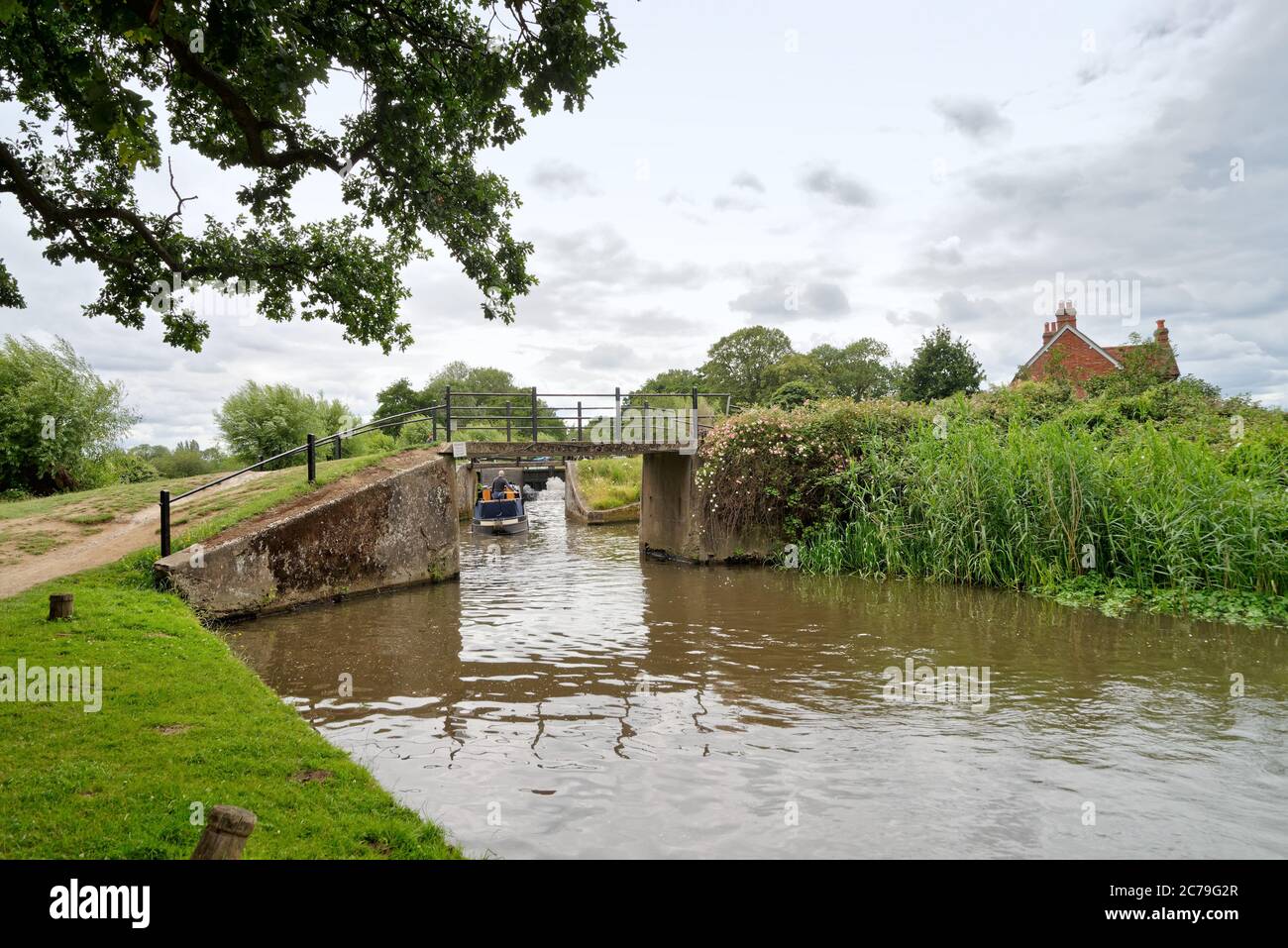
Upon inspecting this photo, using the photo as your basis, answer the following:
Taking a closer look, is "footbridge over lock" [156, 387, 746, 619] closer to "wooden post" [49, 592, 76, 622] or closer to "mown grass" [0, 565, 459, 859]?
"wooden post" [49, 592, 76, 622]

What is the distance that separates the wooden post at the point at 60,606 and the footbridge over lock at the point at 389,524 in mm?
2972

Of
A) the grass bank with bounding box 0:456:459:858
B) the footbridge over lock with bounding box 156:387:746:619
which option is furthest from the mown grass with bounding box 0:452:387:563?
the grass bank with bounding box 0:456:459:858

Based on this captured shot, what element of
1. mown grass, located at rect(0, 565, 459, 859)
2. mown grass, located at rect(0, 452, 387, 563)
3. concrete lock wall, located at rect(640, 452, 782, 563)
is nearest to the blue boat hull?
concrete lock wall, located at rect(640, 452, 782, 563)

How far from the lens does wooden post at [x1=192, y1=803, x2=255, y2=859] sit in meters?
2.59

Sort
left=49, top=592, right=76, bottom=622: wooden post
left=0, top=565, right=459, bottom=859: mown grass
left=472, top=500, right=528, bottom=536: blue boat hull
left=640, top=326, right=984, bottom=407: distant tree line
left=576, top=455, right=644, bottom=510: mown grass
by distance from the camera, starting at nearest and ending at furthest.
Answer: left=0, top=565, right=459, bottom=859: mown grass
left=49, top=592, right=76, bottom=622: wooden post
left=472, top=500, right=528, bottom=536: blue boat hull
left=576, top=455, right=644, bottom=510: mown grass
left=640, top=326, right=984, bottom=407: distant tree line

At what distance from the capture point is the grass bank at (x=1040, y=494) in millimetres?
12430

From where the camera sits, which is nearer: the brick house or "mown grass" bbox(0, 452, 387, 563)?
"mown grass" bbox(0, 452, 387, 563)

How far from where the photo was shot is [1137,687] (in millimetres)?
8453

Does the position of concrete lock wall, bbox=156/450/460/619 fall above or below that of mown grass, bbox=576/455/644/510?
below

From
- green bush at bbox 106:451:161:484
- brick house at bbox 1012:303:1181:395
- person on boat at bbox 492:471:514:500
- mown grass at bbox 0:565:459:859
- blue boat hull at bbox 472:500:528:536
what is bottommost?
mown grass at bbox 0:565:459:859

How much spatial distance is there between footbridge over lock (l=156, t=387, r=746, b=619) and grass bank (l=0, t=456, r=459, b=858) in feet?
13.6

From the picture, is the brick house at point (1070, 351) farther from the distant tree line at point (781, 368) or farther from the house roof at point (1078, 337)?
the distant tree line at point (781, 368)

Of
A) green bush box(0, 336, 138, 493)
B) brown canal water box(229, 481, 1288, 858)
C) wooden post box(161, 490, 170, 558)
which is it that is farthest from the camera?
green bush box(0, 336, 138, 493)
